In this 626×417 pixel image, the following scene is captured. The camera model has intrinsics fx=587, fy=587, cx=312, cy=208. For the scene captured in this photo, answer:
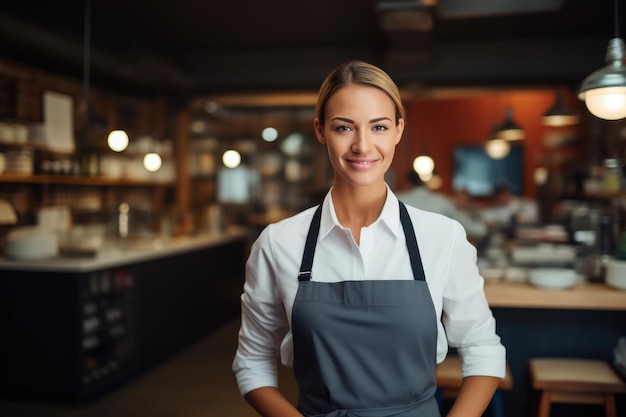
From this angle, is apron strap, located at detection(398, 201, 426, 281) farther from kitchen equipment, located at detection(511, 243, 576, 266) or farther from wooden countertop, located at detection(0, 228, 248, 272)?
wooden countertop, located at detection(0, 228, 248, 272)

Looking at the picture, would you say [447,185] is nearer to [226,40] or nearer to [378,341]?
[226,40]

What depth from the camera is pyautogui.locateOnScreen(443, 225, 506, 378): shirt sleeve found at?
1451 mm

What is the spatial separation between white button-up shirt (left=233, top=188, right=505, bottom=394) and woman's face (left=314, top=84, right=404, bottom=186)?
0.14 meters

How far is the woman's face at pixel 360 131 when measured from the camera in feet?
4.58

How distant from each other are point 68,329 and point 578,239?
3.56 m

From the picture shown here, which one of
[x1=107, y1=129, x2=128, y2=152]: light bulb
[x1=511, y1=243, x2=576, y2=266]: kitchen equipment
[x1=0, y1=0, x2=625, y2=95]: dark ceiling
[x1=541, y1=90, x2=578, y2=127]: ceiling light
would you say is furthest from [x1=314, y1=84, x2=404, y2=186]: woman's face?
[x1=541, y1=90, x2=578, y2=127]: ceiling light

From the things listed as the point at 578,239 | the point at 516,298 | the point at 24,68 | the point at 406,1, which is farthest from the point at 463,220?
the point at 24,68

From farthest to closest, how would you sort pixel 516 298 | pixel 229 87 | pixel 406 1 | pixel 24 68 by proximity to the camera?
1. pixel 229 87
2. pixel 24 68
3. pixel 406 1
4. pixel 516 298

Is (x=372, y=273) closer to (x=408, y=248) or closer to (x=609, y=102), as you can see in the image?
(x=408, y=248)

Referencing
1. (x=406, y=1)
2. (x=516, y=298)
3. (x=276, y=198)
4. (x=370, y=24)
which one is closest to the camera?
(x=516, y=298)

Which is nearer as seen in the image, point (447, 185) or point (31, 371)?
point (31, 371)

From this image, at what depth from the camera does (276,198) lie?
32.1 ft

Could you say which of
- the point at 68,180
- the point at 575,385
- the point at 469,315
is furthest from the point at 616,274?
the point at 68,180

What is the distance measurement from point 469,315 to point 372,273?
26 cm
